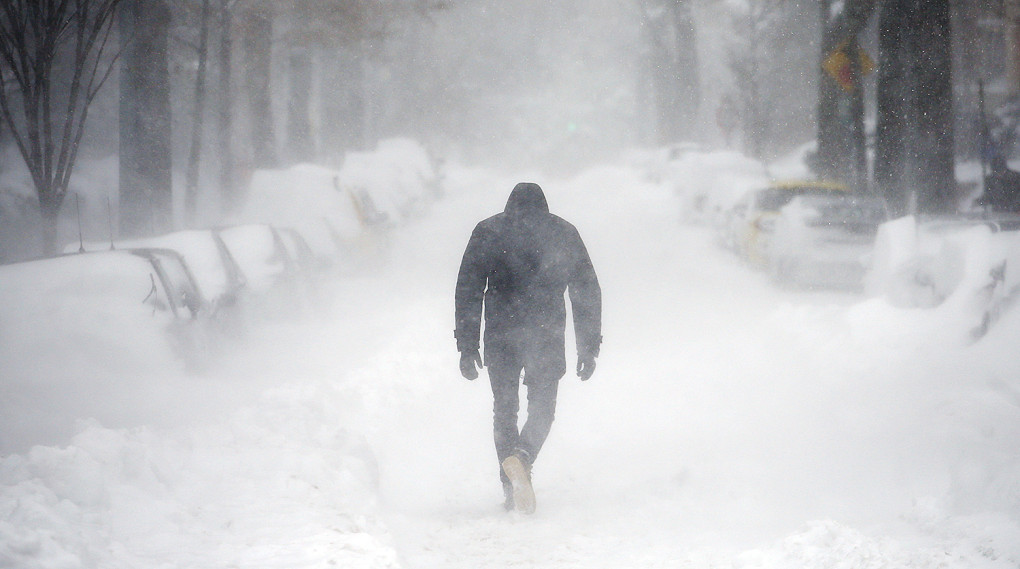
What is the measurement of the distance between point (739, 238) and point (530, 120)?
49.9m

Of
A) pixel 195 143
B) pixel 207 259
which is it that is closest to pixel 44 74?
pixel 207 259

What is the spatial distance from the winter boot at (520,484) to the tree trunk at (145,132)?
891 centimetres

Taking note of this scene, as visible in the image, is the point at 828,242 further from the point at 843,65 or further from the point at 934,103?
the point at 843,65

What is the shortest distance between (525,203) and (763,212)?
494 inches

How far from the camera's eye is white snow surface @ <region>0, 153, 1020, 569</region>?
4.43 meters

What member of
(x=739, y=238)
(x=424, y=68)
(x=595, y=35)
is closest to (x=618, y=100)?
(x=595, y=35)

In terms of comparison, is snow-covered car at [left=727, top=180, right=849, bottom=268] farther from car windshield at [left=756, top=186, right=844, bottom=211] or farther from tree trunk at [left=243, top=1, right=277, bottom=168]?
tree trunk at [left=243, top=1, right=277, bottom=168]

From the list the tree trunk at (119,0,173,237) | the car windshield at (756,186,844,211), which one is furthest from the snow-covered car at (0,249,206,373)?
the car windshield at (756,186,844,211)

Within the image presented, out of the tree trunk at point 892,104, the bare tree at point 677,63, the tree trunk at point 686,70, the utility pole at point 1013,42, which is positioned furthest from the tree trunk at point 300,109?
the utility pole at point 1013,42

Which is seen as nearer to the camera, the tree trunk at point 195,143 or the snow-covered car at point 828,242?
the snow-covered car at point 828,242

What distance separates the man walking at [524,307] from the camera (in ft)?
18.6

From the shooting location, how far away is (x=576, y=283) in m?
5.75

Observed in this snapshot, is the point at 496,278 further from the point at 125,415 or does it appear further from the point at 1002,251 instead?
the point at 1002,251

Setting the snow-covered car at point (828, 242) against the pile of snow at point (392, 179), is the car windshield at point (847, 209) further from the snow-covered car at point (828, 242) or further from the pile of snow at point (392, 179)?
the pile of snow at point (392, 179)
